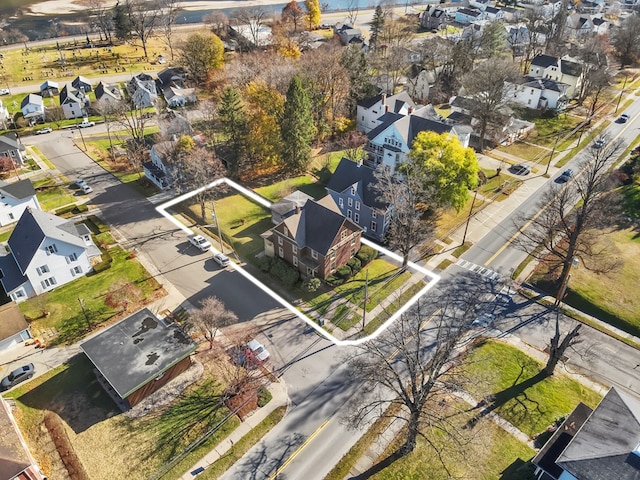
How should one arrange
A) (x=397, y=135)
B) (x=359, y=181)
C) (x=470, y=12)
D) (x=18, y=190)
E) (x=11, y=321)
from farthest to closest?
(x=470, y=12)
(x=397, y=135)
(x=18, y=190)
(x=359, y=181)
(x=11, y=321)

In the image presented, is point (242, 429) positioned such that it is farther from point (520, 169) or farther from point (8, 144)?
point (8, 144)

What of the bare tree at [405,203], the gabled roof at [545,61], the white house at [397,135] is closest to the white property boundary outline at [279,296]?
the bare tree at [405,203]

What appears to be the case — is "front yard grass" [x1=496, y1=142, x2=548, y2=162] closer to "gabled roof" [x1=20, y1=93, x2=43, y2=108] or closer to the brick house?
the brick house

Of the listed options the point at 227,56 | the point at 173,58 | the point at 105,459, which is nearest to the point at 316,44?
the point at 227,56

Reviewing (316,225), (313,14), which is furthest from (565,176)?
(313,14)

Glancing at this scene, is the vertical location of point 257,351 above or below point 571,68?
below

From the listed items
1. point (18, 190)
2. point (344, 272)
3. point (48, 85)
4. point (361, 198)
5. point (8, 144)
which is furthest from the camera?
point (48, 85)

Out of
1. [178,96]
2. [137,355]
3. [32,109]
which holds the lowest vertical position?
[137,355]

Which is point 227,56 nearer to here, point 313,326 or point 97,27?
point 97,27
